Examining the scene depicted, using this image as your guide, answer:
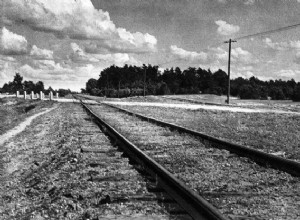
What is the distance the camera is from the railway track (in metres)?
3.75

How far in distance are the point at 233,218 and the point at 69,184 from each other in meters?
2.52

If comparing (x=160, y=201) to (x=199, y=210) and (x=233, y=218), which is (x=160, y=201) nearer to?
(x=199, y=210)

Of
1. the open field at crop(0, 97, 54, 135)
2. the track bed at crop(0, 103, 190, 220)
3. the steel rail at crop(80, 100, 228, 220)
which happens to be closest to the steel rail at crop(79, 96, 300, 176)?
the steel rail at crop(80, 100, 228, 220)

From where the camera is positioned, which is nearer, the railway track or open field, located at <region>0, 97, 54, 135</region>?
the railway track

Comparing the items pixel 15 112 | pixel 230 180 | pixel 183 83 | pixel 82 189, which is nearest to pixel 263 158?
pixel 230 180

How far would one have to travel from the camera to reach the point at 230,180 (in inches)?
195

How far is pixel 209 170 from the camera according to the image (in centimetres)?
559

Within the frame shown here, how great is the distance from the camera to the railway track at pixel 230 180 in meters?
3.75

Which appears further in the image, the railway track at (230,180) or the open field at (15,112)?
the open field at (15,112)

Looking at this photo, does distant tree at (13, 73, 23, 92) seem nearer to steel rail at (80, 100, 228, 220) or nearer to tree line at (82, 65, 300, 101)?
tree line at (82, 65, 300, 101)

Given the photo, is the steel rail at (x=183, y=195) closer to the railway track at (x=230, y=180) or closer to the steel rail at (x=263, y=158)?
the railway track at (x=230, y=180)

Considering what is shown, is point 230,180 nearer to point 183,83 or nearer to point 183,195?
point 183,195

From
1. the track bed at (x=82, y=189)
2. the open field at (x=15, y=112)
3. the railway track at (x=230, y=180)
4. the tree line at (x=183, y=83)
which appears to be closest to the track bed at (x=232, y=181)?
the railway track at (x=230, y=180)

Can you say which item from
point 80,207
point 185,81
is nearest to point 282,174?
point 80,207
